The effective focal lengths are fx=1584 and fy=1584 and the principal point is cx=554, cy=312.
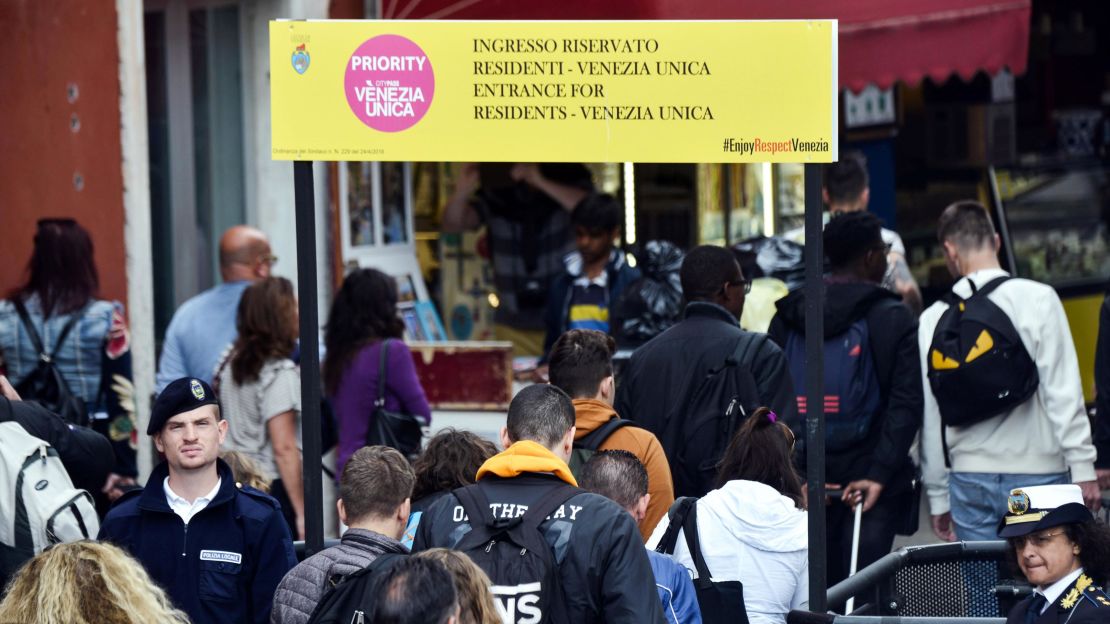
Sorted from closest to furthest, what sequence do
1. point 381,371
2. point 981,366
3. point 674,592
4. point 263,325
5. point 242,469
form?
point 674,592
point 242,469
point 981,366
point 263,325
point 381,371

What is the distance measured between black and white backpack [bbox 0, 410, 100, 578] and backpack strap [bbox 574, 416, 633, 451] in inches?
64.3

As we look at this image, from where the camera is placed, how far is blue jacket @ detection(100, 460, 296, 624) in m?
4.83

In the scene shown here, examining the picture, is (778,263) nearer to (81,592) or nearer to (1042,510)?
(1042,510)

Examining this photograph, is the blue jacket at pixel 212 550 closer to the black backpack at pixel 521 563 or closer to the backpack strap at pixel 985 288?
the black backpack at pixel 521 563

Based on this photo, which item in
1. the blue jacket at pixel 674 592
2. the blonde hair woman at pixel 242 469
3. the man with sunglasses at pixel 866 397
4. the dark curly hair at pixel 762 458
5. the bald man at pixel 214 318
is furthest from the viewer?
the bald man at pixel 214 318

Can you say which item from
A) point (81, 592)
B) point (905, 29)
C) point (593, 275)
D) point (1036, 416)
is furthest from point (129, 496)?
point (905, 29)

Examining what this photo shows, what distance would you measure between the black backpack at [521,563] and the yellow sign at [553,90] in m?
1.22

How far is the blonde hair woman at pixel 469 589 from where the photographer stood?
11.4 feet

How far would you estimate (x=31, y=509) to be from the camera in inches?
199

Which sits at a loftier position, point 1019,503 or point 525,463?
point 525,463

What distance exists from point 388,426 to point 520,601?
330 centimetres

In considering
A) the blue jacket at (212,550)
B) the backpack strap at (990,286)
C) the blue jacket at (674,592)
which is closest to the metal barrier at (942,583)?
the blue jacket at (674,592)

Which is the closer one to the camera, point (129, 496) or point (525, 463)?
point (525, 463)

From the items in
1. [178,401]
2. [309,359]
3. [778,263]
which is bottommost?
[178,401]
